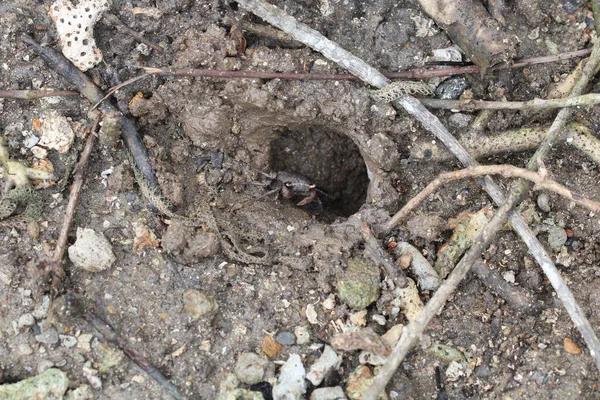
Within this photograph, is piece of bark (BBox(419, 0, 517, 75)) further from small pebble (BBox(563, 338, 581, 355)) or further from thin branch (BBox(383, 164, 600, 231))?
small pebble (BBox(563, 338, 581, 355))

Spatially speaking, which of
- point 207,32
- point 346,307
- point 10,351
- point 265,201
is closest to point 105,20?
point 207,32

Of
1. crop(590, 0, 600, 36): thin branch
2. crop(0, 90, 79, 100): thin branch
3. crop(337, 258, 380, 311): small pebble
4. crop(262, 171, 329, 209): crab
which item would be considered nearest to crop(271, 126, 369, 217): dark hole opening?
crop(262, 171, 329, 209): crab

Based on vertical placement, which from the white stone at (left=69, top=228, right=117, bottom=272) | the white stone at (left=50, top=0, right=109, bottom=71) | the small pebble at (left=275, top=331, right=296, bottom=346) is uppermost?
the white stone at (left=50, top=0, right=109, bottom=71)

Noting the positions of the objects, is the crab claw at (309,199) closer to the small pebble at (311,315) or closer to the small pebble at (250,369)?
the small pebble at (311,315)

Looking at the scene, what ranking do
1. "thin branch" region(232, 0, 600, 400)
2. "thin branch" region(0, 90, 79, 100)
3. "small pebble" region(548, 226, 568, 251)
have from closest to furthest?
"thin branch" region(232, 0, 600, 400)
"thin branch" region(0, 90, 79, 100)
"small pebble" region(548, 226, 568, 251)

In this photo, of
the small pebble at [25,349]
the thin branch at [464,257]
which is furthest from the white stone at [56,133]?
the thin branch at [464,257]

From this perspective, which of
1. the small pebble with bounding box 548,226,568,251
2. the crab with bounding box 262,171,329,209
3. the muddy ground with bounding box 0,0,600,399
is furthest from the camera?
the crab with bounding box 262,171,329,209

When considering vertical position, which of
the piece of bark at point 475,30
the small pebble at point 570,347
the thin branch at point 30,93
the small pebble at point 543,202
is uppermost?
the piece of bark at point 475,30
